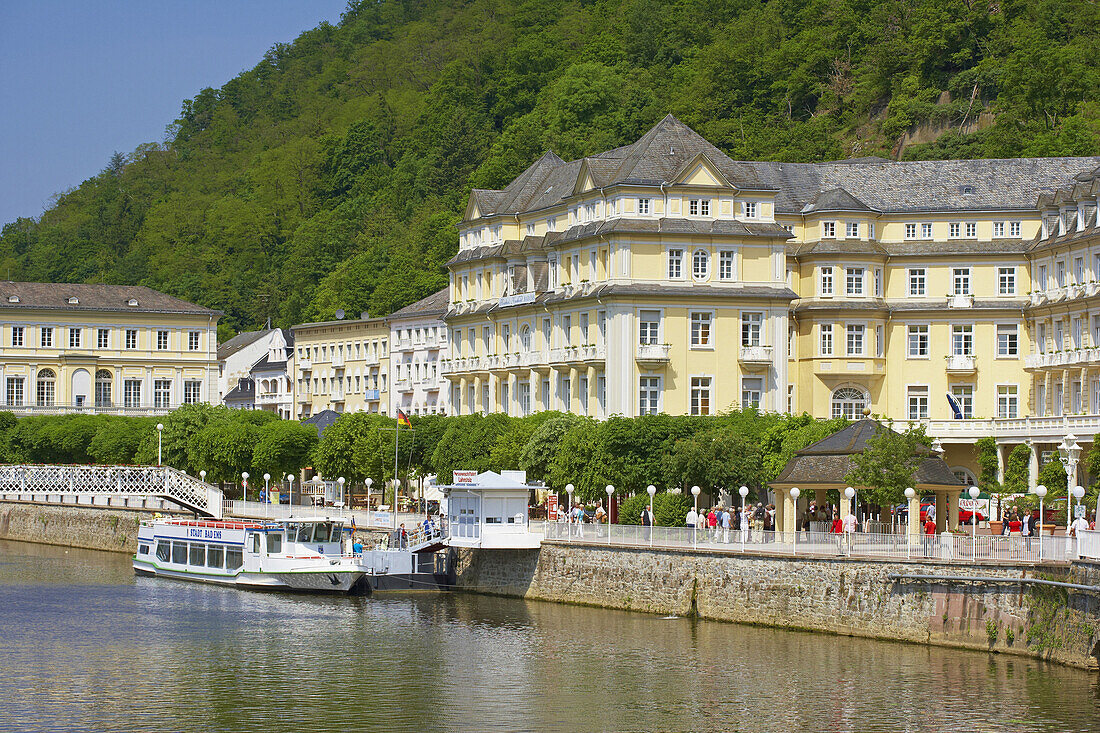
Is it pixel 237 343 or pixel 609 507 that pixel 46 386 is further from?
pixel 609 507

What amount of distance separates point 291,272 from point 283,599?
117m

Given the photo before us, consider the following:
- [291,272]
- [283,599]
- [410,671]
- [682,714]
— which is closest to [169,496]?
[283,599]

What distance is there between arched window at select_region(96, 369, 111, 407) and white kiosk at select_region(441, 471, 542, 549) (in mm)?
81687

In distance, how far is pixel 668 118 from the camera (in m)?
96.0

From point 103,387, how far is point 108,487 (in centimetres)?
4617

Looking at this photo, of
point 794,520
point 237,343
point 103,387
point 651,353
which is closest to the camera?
point 794,520

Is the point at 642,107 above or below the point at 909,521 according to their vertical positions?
above

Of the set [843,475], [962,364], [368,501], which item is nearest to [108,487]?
[368,501]

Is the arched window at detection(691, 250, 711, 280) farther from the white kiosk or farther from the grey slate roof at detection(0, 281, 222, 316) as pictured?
the grey slate roof at detection(0, 281, 222, 316)

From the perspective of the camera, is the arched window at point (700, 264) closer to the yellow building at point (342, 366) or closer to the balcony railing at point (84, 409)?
the yellow building at point (342, 366)

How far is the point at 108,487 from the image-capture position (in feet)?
330

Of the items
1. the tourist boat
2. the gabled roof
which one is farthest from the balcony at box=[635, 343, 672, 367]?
the tourist boat

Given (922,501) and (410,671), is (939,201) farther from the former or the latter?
(410,671)

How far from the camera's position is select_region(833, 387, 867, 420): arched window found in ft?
312
